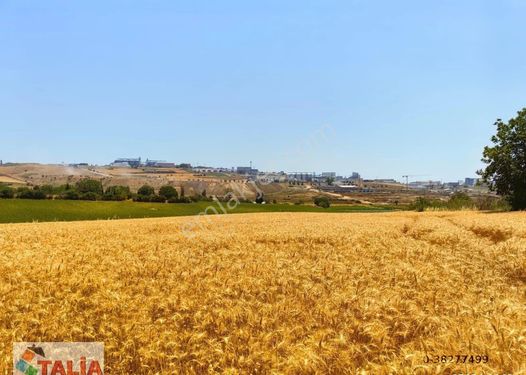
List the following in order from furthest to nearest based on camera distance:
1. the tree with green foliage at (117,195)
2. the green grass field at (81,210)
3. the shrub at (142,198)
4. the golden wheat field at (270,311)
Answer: the tree with green foliage at (117,195) → the shrub at (142,198) → the green grass field at (81,210) → the golden wheat field at (270,311)

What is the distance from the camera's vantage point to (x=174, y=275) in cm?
848

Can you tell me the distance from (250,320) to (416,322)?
2.31 m

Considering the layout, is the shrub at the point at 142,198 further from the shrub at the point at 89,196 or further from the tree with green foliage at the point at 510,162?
the tree with green foliage at the point at 510,162

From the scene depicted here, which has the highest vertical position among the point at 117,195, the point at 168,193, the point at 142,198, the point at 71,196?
the point at 168,193

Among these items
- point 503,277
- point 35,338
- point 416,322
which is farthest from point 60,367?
point 503,277

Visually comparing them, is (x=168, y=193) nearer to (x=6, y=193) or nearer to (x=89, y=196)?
(x=89, y=196)

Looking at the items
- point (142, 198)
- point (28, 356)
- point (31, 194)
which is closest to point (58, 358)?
point (28, 356)

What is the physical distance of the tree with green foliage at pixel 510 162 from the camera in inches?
1876

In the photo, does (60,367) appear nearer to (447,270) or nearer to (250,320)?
(250,320)

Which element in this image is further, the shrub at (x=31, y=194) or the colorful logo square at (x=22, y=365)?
the shrub at (x=31, y=194)

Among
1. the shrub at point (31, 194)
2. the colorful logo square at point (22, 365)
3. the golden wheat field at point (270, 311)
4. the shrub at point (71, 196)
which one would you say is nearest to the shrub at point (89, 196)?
the shrub at point (71, 196)

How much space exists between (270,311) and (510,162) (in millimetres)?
52419

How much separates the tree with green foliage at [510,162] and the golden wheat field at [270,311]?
4373 cm

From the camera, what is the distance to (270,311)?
587cm
